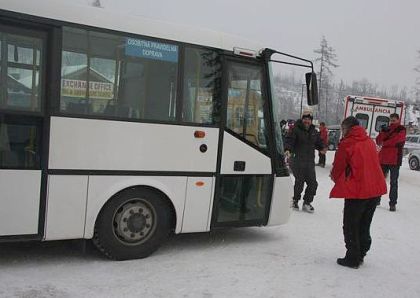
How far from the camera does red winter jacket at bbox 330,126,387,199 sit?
6.26 meters

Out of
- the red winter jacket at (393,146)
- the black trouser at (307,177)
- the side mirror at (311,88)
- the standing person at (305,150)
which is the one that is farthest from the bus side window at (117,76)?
the red winter jacket at (393,146)

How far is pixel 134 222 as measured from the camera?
624cm

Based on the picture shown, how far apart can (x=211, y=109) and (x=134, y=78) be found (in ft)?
3.56

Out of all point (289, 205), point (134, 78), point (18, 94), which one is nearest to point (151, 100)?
point (134, 78)

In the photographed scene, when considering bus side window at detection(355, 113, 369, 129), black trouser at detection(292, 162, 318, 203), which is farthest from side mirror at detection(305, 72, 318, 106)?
bus side window at detection(355, 113, 369, 129)

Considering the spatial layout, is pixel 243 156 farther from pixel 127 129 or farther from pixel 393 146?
pixel 393 146

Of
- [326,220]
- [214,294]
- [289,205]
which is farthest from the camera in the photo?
[326,220]

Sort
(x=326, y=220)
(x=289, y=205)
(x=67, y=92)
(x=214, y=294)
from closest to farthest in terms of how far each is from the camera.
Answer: (x=214, y=294), (x=67, y=92), (x=289, y=205), (x=326, y=220)

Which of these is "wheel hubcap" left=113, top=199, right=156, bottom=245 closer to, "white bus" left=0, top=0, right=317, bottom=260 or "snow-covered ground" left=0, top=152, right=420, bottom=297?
"white bus" left=0, top=0, right=317, bottom=260

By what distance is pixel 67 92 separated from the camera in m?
5.65

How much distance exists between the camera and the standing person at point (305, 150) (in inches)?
388

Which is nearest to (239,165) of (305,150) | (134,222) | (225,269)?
(225,269)

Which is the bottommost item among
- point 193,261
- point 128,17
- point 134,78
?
point 193,261

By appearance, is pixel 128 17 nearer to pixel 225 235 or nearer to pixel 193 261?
pixel 193 261
